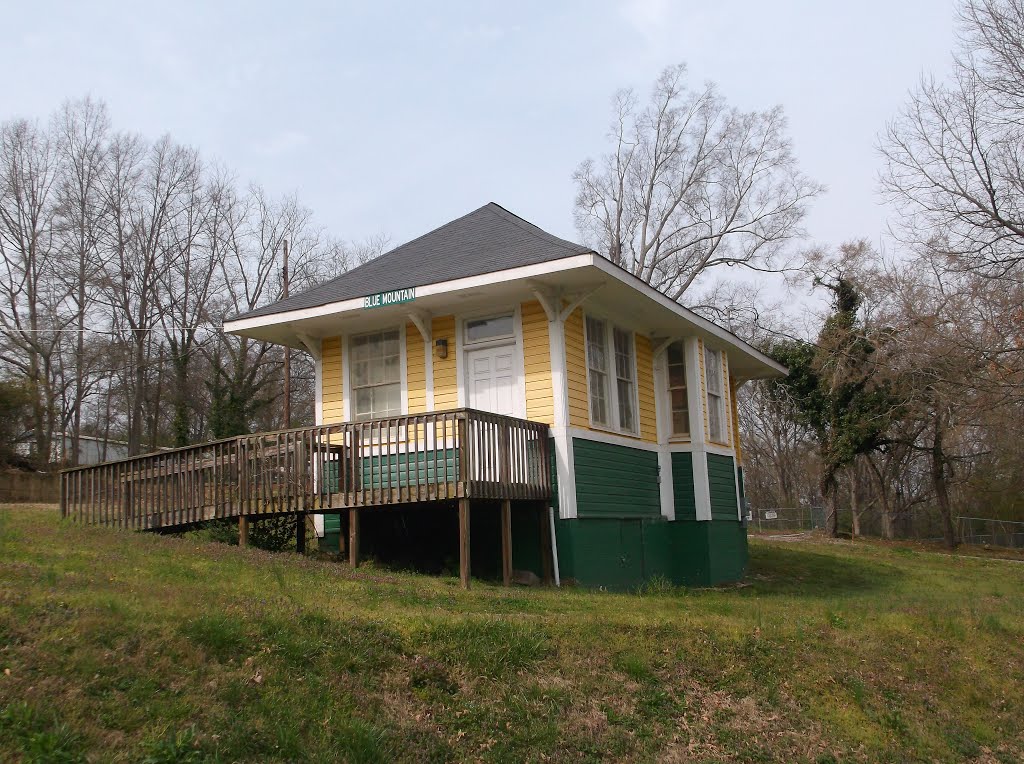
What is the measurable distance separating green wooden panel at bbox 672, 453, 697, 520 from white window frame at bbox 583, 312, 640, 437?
1.35 metres

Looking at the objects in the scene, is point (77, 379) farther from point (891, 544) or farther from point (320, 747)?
point (320, 747)

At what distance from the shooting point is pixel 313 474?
13.1m

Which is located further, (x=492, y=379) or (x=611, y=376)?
(x=611, y=376)

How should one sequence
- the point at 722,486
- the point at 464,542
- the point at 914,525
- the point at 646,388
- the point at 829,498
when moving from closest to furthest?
the point at 464,542, the point at 646,388, the point at 722,486, the point at 829,498, the point at 914,525

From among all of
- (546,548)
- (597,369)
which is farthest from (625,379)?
(546,548)

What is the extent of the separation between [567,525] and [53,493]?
2034cm

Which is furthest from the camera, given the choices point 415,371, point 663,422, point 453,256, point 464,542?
point 663,422

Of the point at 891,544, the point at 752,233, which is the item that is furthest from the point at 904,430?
the point at 752,233

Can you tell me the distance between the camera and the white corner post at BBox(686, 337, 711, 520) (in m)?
17.1

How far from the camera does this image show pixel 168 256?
37656mm

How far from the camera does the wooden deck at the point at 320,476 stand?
1212 cm

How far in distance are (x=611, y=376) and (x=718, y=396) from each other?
3.88 m

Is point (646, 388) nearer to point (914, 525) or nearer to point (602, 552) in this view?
point (602, 552)

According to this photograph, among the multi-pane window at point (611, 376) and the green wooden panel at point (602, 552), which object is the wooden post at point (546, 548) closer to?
the green wooden panel at point (602, 552)
